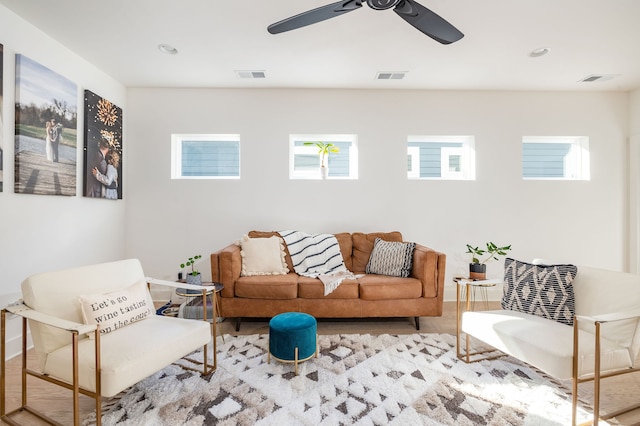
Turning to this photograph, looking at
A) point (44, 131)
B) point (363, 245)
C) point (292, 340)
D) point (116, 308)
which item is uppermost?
point (44, 131)

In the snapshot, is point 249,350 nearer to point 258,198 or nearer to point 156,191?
point 258,198

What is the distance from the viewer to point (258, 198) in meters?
3.82

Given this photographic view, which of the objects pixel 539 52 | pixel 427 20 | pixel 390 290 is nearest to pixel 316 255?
pixel 390 290

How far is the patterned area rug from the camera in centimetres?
165

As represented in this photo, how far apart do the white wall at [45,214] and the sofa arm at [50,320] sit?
3.54ft

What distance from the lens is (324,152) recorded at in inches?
150

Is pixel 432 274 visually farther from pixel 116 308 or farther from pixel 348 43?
pixel 116 308

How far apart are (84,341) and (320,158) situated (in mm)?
3020

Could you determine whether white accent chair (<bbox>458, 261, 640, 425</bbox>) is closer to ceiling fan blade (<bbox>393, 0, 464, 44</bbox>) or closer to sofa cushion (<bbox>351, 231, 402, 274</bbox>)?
sofa cushion (<bbox>351, 231, 402, 274</bbox>)

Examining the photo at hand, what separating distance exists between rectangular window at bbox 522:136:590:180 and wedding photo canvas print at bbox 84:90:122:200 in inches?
201

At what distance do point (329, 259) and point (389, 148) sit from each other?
165 cm

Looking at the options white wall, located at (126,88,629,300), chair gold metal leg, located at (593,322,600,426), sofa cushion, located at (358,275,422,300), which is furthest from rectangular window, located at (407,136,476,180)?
chair gold metal leg, located at (593,322,600,426)

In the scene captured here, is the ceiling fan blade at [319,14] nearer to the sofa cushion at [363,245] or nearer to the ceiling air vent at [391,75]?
the ceiling air vent at [391,75]

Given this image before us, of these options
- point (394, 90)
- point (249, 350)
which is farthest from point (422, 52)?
point (249, 350)
